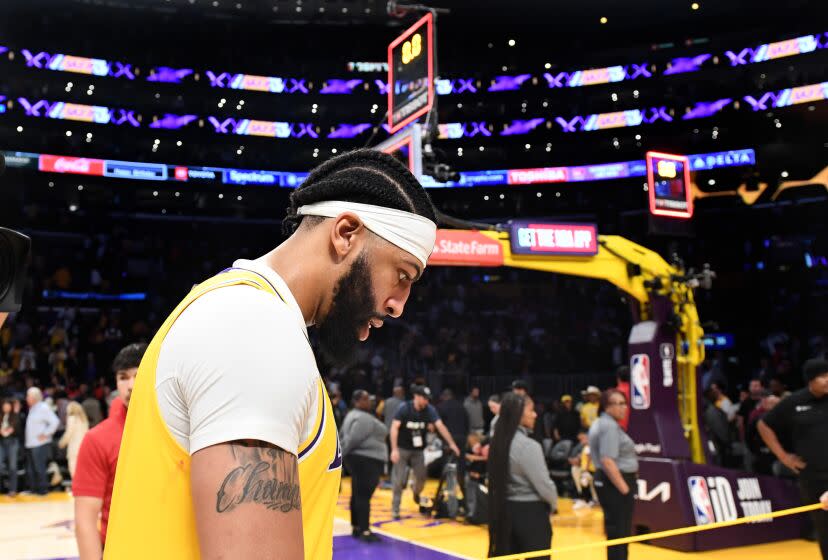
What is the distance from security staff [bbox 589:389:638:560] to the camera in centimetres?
775

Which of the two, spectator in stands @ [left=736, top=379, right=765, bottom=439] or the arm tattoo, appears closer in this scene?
the arm tattoo

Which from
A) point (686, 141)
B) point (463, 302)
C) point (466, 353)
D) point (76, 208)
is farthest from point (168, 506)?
point (686, 141)

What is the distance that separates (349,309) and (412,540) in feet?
30.8

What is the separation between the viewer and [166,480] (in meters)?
1.09

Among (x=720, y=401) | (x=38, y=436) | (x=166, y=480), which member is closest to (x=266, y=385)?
(x=166, y=480)

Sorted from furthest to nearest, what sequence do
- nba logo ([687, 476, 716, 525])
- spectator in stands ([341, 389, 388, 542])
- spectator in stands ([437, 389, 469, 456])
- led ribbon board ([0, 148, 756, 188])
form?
led ribbon board ([0, 148, 756, 188]) → spectator in stands ([437, 389, 469, 456]) → spectator in stands ([341, 389, 388, 542]) → nba logo ([687, 476, 716, 525])

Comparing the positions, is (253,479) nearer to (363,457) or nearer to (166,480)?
(166,480)

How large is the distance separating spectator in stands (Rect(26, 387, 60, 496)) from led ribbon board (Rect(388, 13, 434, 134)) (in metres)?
8.24

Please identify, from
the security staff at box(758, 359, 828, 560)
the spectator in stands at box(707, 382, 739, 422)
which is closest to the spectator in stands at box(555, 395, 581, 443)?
the spectator in stands at box(707, 382, 739, 422)

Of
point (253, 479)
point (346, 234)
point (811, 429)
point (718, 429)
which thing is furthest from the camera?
point (718, 429)

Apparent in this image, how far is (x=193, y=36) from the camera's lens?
31812mm

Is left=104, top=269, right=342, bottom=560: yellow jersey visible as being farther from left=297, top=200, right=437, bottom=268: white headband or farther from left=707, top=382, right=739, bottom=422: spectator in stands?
left=707, top=382, right=739, bottom=422: spectator in stands

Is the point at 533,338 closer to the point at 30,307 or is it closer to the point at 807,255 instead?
the point at 807,255

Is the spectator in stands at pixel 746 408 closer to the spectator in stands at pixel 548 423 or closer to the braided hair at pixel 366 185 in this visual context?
the spectator in stands at pixel 548 423
